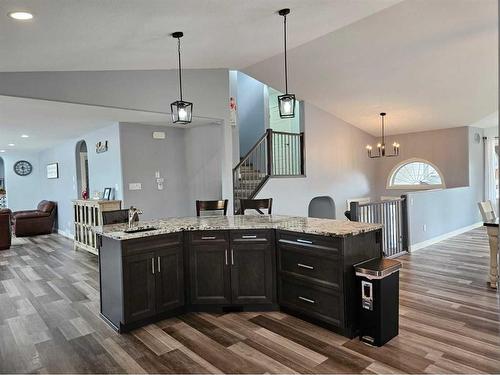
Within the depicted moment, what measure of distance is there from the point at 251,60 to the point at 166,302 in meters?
3.82

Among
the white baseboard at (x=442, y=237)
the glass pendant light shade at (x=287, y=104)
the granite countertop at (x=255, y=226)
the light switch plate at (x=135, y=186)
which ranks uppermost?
the glass pendant light shade at (x=287, y=104)

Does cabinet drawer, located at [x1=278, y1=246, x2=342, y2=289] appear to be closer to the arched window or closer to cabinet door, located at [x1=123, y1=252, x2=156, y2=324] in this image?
cabinet door, located at [x1=123, y1=252, x2=156, y2=324]

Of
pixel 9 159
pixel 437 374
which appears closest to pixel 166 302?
pixel 437 374

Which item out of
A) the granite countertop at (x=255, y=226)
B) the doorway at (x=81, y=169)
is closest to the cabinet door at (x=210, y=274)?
the granite countertop at (x=255, y=226)

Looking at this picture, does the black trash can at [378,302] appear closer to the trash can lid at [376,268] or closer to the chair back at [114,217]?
the trash can lid at [376,268]

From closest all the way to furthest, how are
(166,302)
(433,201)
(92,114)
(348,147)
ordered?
(166,302) < (92,114) < (433,201) < (348,147)

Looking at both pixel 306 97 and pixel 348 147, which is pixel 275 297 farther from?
pixel 348 147

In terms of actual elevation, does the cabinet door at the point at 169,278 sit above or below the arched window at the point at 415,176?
below

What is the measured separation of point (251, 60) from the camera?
5445 millimetres

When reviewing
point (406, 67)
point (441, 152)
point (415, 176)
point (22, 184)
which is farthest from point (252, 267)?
point (22, 184)

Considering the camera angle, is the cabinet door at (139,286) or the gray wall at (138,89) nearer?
the cabinet door at (139,286)

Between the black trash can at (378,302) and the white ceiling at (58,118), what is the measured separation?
12.3 feet

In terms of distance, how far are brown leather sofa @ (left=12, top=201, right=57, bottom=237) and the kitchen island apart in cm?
677

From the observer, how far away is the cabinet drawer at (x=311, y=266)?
2.96 m
